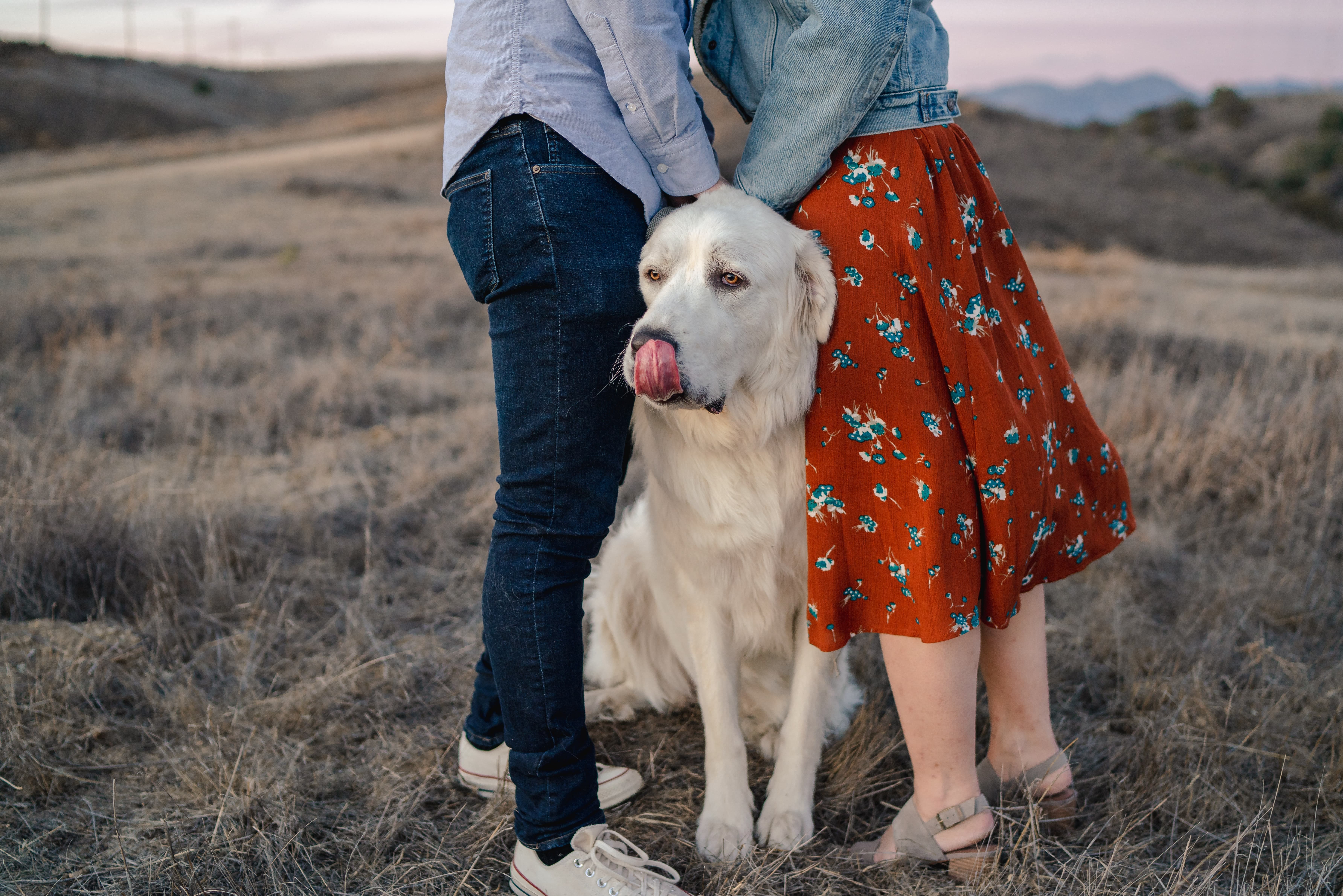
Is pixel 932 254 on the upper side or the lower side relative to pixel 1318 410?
upper

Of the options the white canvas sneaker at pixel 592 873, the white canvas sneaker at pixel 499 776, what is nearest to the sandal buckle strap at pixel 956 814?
the white canvas sneaker at pixel 592 873

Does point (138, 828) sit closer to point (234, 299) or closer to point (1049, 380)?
point (1049, 380)

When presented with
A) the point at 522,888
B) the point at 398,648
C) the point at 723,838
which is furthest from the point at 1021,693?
the point at 398,648

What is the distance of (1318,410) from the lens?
3.86m

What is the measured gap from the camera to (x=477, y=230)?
1508mm

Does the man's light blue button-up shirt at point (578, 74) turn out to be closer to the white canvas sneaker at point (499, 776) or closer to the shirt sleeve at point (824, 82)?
the shirt sleeve at point (824, 82)

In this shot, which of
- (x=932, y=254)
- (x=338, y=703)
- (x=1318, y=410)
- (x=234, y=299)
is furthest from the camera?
(x=234, y=299)

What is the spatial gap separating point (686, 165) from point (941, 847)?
1505mm

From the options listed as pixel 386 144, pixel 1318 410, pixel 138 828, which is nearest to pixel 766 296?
pixel 138 828

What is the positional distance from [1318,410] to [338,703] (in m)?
4.23

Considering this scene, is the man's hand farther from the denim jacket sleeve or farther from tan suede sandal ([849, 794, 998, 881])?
tan suede sandal ([849, 794, 998, 881])

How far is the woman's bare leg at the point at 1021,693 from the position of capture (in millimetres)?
1942

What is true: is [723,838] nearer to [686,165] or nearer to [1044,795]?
[1044,795]

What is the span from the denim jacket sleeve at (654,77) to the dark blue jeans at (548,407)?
0.37 feet
